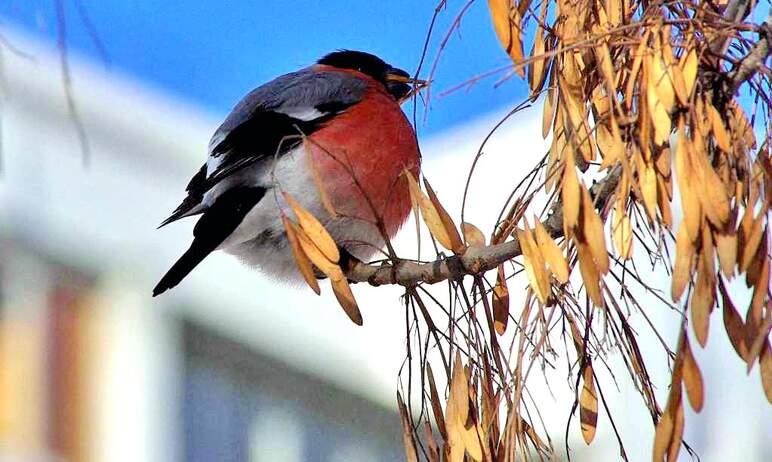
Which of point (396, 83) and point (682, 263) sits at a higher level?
point (396, 83)

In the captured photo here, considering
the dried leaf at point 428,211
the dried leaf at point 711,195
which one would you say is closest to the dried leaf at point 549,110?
the dried leaf at point 428,211

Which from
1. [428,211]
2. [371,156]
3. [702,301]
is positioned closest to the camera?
[702,301]

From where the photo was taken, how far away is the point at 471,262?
35.0 inches

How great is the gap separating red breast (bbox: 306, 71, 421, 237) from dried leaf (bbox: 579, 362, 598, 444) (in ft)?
1.47

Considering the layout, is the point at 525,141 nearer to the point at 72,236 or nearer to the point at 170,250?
the point at 170,250

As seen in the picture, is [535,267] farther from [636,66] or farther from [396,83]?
[396,83]

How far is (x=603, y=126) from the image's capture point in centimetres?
85

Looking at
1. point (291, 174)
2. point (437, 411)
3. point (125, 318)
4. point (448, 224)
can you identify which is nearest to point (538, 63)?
point (448, 224)

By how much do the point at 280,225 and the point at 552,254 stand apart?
631 millimetres

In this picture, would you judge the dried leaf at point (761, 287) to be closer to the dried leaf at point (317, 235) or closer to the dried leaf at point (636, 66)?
the dried leaf at point (636, 66)

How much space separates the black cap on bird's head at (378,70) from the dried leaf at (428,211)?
0.86 metres

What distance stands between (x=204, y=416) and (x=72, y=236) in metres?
0.68

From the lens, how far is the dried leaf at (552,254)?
0.78 metres

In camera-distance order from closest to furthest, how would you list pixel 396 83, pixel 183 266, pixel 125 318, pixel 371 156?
pixel 183 266 → pixel 371 156 → pixel 396 83 → pixel 125 318
